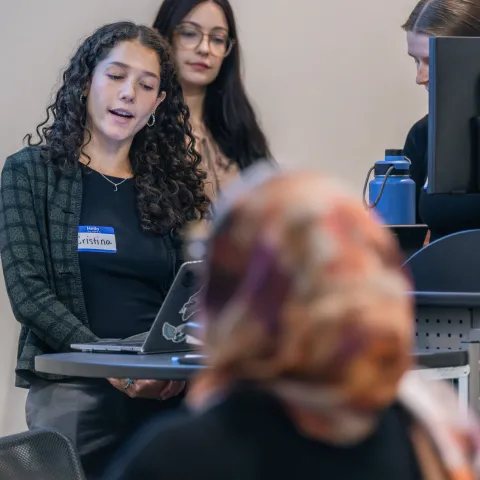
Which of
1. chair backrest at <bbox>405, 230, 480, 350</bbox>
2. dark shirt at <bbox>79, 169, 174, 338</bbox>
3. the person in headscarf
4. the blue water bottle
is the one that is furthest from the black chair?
the person in headscarf

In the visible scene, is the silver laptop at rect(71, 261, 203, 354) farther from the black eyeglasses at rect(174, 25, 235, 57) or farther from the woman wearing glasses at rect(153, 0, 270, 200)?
the black eyeglasses at rect(174, 25, 235, 57)

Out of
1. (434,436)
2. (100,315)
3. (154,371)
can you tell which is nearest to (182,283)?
(154,371)

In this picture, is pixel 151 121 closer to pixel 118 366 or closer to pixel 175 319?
pixel 175 319

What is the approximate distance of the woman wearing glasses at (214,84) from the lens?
10.2 feet

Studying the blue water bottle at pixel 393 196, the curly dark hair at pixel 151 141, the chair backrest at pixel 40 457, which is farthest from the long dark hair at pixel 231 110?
the chair backrest at pixel 40 457

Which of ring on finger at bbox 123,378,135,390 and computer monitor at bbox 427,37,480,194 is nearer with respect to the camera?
computer monitor at bbox 427,37,480,194

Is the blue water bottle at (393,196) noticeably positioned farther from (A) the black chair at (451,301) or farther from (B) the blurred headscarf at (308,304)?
(B) the blurred headscarf at (308,304)

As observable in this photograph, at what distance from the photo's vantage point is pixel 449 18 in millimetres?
2586

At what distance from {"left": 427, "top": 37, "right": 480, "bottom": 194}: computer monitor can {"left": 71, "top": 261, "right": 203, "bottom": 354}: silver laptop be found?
558mm

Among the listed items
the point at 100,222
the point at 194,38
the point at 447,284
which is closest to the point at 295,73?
the point at 194,38

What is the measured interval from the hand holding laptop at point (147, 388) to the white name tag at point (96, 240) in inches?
13.9

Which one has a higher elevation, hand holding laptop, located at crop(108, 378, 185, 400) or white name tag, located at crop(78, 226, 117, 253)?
white name tag, located at crop(78, 226, 117, 253)

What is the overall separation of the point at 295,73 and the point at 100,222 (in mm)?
1455

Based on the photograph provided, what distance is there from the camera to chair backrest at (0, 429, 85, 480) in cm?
154
